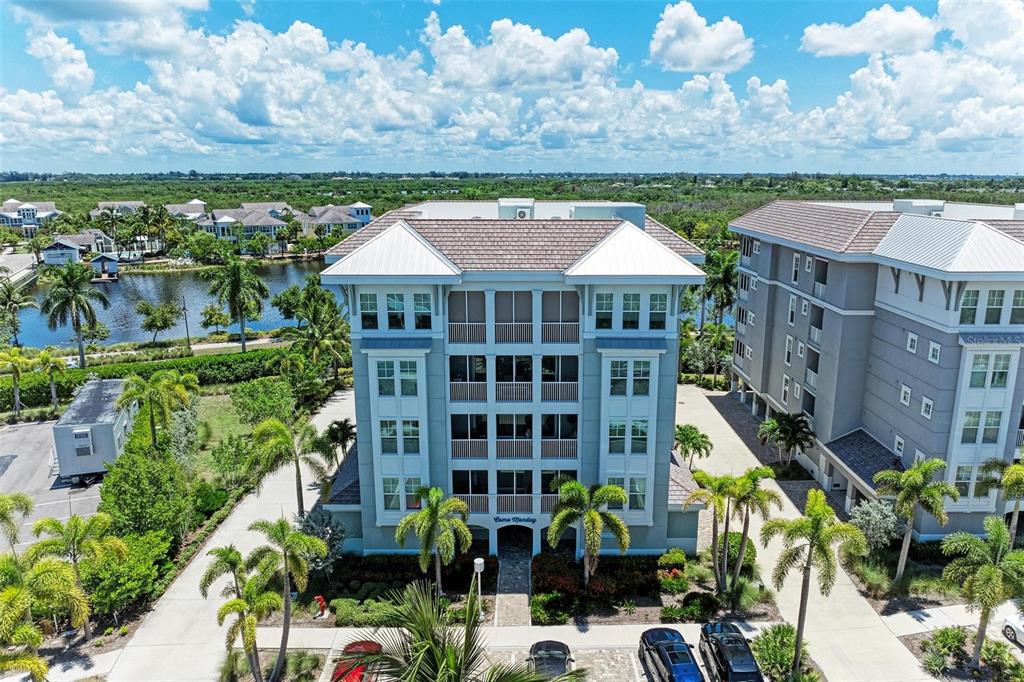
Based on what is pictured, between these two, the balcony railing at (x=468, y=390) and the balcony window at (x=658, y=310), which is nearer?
the balcony window at (x=658, y=310)

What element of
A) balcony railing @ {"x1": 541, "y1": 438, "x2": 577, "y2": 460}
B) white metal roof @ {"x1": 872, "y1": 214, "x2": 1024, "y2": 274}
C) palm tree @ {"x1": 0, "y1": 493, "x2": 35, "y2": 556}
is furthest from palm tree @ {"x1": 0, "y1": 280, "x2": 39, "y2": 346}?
white metal roof @ {"x1": 872, "y1": 214, "x2": 1024, "y2": 274}

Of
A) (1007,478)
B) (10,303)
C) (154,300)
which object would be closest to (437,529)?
(1007,478)

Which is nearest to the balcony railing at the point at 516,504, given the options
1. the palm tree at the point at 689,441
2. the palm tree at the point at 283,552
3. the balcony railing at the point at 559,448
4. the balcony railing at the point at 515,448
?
the balcony railing at the point at 515,448

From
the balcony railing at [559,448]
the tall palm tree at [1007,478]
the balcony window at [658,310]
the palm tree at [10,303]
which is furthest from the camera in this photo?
the palm tree at [10,303]

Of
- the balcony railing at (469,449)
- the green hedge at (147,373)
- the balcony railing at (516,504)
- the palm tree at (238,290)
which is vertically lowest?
the green hedge at (147,373)

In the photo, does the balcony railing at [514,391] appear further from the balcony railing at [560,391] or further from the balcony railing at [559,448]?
the balcony railing at [559,448]

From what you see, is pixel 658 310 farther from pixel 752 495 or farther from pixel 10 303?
pixel 10 303

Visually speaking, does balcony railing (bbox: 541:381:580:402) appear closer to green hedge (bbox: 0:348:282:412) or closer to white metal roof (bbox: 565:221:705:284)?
white metal roof (bbox: 565:221:705:284)

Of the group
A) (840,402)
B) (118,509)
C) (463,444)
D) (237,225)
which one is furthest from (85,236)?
(840,402)
